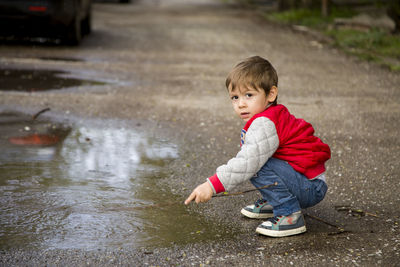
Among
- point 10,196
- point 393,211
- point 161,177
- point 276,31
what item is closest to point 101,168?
point 161,177

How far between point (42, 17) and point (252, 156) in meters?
7.73

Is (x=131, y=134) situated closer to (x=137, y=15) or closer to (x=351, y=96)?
(x=351, y=96)

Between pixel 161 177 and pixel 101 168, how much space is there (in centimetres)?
52

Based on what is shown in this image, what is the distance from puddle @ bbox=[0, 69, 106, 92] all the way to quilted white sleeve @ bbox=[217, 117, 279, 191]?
15.1ft

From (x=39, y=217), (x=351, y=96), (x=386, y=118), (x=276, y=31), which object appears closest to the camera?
(x=39, y=217)

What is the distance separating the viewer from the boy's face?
316 cm

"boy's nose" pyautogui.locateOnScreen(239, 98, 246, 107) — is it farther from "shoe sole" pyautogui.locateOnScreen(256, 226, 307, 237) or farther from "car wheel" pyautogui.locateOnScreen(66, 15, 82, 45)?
"car wheel" pyautogui.locateOnScreen(66, 15, 82, 45)

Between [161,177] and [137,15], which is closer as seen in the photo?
[161,177]

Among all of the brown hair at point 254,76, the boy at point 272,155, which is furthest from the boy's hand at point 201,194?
the brown hair at point 254,76

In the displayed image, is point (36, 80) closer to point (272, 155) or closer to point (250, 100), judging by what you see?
point (250, 100)

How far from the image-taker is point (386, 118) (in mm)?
5902

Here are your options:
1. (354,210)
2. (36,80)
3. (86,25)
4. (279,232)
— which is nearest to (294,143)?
(279,232)

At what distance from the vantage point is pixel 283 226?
3.16 meters

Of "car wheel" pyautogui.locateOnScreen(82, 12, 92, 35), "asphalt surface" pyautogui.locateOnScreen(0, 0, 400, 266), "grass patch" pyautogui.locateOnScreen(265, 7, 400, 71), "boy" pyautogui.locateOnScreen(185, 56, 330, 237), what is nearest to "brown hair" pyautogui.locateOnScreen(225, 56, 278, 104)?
"boy" pyautogui.locateOnScreen(185, 56, 330, 237)
